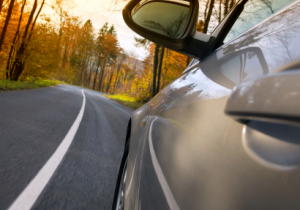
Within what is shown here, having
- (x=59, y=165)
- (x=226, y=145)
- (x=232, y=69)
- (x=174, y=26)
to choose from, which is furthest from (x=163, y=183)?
(x=59, y=165)

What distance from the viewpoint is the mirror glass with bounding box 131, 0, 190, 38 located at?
163cm

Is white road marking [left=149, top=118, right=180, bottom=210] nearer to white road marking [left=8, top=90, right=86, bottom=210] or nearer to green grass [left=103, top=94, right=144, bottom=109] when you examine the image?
white road marking [left=8, top=90, right=86, bottom=210]

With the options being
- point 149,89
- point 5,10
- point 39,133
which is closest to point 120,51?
point 149,89

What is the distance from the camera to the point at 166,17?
1.67m

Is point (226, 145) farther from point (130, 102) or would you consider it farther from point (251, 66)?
point (130, 102)

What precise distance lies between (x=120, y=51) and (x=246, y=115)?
5181 centimetres

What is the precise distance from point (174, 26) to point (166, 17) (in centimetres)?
10

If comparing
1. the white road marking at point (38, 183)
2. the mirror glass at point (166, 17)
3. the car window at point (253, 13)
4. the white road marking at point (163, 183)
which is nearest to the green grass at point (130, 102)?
the white road marking at point (38, 183)

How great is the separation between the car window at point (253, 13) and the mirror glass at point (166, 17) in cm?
38

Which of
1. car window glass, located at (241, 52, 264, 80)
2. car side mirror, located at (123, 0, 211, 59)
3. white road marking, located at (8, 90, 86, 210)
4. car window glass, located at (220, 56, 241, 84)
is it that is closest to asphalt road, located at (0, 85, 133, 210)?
white road marking, located at (8, 90, 86, 210)

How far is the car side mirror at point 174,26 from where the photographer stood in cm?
157

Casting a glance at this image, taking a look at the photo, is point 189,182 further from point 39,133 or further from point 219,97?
point 39,133

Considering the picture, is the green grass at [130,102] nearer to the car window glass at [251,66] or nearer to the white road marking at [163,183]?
the white road marking at [163,183]

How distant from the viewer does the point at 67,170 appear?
320cm
